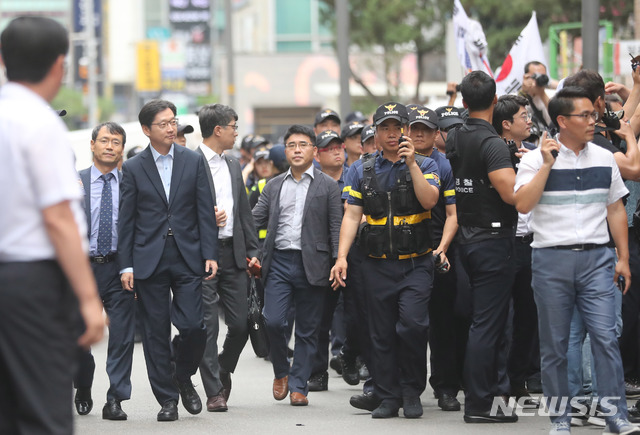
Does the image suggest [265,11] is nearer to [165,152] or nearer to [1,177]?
[165,152]

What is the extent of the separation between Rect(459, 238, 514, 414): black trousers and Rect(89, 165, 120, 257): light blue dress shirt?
2768 millimetres

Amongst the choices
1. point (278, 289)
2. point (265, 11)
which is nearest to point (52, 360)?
point (278, 289)

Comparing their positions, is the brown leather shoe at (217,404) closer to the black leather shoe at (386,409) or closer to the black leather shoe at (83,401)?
the black leather shoe at (83,401)

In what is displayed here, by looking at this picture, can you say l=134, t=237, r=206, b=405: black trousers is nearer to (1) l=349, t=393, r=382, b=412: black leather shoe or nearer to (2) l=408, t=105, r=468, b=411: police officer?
(1) l=349, t=393, r=382, b=412: black leather shoe

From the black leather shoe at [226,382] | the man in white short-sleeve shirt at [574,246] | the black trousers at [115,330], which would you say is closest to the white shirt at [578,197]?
the man in white short-sleeve shirt at [574,246]

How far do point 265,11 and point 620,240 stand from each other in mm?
50735

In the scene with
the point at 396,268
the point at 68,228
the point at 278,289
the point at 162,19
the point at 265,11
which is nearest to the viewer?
the point at 68,228

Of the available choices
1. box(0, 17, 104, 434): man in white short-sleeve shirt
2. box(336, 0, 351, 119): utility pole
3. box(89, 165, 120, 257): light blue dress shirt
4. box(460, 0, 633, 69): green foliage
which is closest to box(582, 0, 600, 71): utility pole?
box(89, 165, 120, 257): light blue dress shirt

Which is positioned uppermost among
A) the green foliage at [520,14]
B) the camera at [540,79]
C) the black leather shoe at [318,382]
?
the green foliage at [520,14]

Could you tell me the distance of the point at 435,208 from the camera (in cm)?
919

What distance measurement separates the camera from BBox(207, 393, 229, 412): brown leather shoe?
369 inches

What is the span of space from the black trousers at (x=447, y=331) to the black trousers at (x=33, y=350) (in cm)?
484

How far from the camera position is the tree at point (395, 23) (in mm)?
30125

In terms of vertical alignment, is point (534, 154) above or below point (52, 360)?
above
